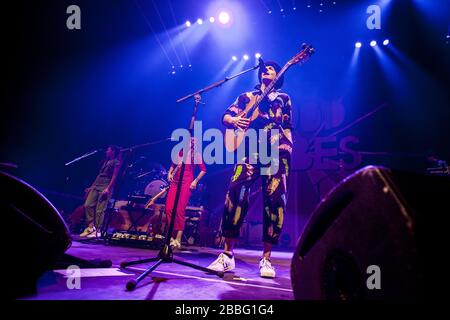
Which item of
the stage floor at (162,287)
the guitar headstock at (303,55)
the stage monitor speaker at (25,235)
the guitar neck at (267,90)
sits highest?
the guitar headstock at (303,55)

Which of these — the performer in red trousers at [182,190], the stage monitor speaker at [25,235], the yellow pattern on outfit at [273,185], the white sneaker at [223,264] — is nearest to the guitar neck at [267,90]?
the yellow pattern on outfit at [273,185]

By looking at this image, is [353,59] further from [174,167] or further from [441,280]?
[441,280]

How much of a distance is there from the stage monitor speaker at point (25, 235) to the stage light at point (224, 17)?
8174mm

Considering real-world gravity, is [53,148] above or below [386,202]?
above

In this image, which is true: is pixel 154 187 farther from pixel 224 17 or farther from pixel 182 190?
pixel 224 17

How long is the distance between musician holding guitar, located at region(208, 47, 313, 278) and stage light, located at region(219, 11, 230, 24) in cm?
537

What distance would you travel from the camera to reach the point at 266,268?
9.78 feet

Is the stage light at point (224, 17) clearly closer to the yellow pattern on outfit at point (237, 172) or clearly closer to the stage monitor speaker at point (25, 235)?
the yellow pattern on outfit at point (237, 172)

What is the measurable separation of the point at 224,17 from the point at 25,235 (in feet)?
27.7

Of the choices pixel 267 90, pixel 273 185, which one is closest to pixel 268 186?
pixel 273 185

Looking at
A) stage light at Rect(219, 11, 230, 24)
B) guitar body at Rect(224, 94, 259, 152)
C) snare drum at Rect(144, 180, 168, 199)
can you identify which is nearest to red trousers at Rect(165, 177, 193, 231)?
snare drum at Rect(144, 180, 168, 199)

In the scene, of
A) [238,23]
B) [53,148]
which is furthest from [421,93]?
Answer: [53,148]

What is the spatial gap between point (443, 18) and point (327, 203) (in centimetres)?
870

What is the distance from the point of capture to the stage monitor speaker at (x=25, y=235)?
162 cm
